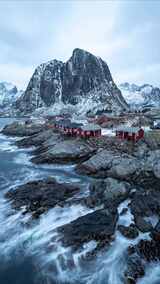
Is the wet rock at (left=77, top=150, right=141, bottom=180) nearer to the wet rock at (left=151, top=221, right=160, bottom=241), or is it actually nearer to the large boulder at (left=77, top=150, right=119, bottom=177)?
the large boulder at (left=77, top=150, right=119, bottom=177)

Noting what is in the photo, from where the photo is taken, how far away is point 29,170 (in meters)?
42.6

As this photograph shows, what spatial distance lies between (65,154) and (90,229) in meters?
26.1

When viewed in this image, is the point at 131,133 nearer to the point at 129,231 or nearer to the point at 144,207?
the point at 144,207

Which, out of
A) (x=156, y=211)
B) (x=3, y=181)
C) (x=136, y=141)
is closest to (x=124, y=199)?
(x=156, y=211)

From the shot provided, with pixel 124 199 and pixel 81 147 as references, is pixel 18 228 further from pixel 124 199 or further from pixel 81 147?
pixel 81 147

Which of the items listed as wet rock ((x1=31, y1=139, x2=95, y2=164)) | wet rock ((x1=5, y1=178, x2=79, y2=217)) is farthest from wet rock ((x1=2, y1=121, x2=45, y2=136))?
wet rock ((x1=5, y1=178, x2=79, y2=217))

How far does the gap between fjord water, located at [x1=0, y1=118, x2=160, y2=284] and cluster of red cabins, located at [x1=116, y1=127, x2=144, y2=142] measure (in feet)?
83.9

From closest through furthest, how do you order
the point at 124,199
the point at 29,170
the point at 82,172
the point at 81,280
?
the point at 81,280 < the point at 124,199 < the point at 82,172 < the point at 29,170

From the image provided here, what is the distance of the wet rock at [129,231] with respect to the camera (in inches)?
834

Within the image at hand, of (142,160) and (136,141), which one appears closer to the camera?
(142,160)

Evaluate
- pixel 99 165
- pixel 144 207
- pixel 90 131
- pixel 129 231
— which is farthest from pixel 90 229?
pixel 90 131

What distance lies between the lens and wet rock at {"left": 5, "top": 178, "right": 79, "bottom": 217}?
26.8 m

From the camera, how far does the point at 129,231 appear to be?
21562 millimetres

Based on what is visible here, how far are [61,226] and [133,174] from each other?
16903 millimetres
